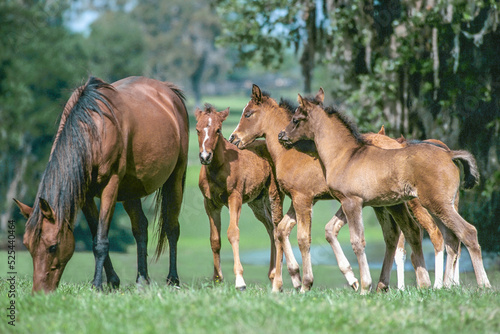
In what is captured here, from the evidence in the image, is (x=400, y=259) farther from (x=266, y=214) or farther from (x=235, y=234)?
(x=235, y=234)

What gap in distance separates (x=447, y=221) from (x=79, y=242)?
21.2 meters

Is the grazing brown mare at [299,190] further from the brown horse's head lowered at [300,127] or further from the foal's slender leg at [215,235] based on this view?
the foal's slender leg at [215,235]

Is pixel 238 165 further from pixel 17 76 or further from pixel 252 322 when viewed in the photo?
pixel 17 76

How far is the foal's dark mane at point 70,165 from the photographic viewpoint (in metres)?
6.64

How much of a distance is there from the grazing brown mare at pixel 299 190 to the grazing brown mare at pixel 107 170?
1145mm

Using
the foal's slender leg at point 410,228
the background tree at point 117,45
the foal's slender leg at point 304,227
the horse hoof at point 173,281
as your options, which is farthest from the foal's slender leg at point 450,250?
the background tree at point 117,45

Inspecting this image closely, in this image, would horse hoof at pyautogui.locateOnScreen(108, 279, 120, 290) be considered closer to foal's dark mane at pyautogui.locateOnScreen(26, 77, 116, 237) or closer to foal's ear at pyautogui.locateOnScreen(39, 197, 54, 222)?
foal's dark mane at pyautogui.locateOnScreen(26, 77, 116, 237)

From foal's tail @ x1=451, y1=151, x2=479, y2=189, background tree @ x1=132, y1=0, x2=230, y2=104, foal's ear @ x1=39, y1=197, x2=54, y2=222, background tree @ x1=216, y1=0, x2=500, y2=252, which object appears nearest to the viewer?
foal's ear @ x1=39, y1=197, x2=54, y2=222

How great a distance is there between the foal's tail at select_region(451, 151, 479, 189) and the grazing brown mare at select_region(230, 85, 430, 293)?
894 millimetres

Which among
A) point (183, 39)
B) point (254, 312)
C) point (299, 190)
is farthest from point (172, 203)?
point (183, 39)

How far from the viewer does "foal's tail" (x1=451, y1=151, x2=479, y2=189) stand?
723 centimetres

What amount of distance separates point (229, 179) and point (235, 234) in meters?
0.72

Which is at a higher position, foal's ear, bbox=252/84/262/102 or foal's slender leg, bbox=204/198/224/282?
foal's ear, bbox=252/84/262/102

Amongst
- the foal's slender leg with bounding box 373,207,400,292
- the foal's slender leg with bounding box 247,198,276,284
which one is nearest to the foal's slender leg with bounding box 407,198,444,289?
the foal's slender leg with bounding box 373,207,400,292
